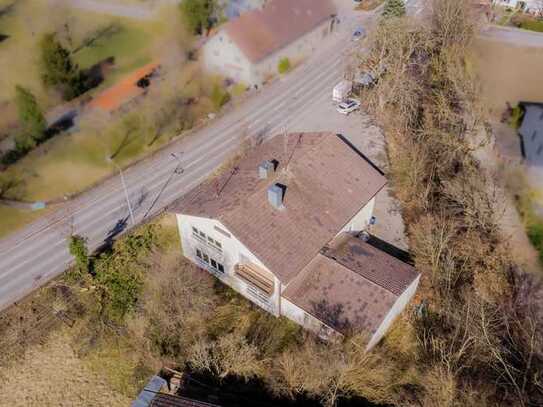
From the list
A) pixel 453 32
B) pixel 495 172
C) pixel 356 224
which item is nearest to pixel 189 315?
pixel 356 224

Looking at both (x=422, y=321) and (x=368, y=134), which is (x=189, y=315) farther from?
(x=368, y=134)

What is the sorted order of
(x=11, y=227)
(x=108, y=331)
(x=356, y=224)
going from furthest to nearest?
(x=11, y=227)
(x=356, y=224)
(x=108, y=331)

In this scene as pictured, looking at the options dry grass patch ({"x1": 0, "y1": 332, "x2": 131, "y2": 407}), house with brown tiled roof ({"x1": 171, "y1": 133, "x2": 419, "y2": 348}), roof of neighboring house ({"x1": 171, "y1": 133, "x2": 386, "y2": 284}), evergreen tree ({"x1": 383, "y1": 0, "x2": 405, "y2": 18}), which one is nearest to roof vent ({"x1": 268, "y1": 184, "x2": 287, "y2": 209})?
house with brown tiled roof ({"x1": 171, "y1": 133, "x2": 419, "y2": 348})

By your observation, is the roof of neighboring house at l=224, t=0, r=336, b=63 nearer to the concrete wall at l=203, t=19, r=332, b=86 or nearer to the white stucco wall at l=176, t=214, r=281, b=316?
the concrete wall at l=203, t=19, r=332, b=86

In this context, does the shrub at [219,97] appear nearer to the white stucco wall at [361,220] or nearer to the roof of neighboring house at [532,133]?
the white stucco wall at [361,220]

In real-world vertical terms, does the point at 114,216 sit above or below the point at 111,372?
above

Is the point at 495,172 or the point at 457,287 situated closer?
the point at 457,287

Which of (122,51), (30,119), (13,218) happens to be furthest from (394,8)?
(13,218)

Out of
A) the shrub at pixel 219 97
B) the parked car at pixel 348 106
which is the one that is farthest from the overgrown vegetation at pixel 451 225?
the shrub at pixel 219 97
